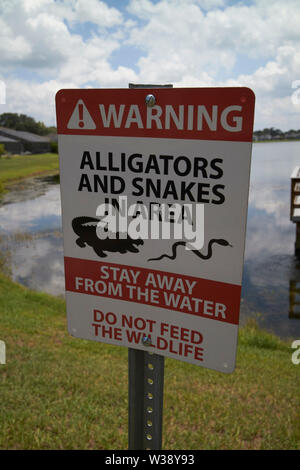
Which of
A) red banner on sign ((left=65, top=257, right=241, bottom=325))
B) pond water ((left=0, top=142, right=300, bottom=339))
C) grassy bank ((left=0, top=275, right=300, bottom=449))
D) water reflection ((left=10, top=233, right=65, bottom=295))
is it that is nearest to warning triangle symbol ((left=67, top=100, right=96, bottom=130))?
red banner on sign ((left=65, top=257, right=241, bottom=325))

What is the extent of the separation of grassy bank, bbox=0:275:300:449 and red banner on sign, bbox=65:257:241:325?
6.25ft

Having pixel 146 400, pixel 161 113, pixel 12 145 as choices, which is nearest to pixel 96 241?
pixel 161 113

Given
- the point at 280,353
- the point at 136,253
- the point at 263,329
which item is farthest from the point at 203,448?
the point at 263,329

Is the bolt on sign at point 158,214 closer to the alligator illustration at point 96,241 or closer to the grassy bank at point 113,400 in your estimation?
the alligator illustration at point 96,241

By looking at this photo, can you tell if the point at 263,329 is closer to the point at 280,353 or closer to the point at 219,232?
the point at 280,353

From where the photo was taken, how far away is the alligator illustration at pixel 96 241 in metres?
1.54

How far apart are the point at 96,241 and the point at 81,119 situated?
0.49 meters

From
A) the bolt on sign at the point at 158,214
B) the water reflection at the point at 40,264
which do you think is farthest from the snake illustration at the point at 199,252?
the water reflection at the point at 40,264

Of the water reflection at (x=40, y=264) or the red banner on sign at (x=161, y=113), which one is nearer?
the red banner on sign at (x=161, y=113)

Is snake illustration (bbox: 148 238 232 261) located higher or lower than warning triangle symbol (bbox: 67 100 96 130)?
lower

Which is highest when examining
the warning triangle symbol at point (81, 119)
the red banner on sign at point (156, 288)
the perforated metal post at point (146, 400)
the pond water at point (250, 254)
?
the warning triangle symbol at point (81, 119)

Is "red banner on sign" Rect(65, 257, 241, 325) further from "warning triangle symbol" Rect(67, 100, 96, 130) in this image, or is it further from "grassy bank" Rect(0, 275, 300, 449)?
"grassy bank" Rect(0, 275, 300, 449)

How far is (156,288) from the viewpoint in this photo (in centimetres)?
155

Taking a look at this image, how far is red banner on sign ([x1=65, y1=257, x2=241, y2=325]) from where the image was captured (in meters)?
1.45
